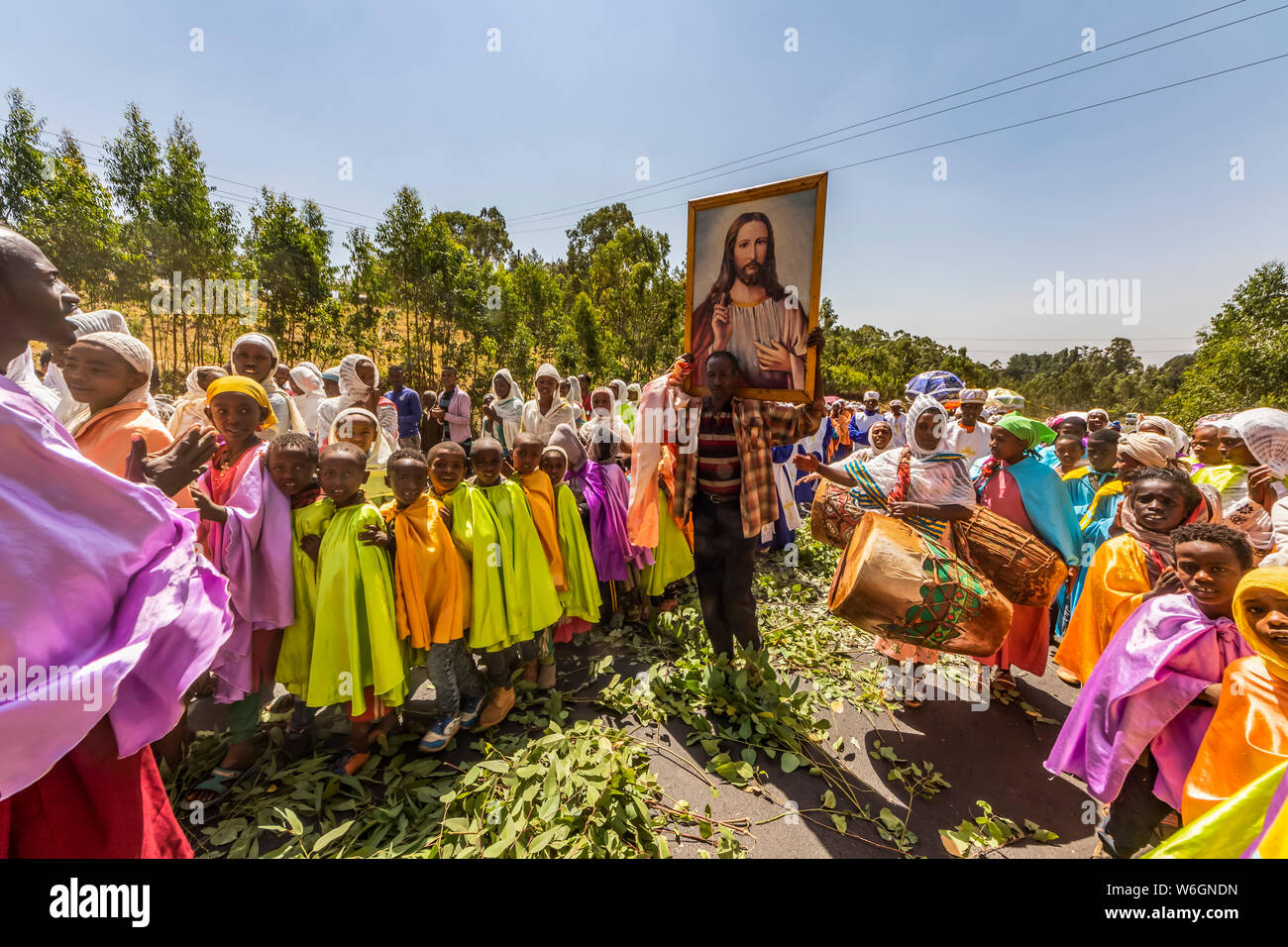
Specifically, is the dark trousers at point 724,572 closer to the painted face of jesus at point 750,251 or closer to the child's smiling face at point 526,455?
the child's smiling face at point 526,455

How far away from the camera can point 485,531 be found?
3215 millimetres

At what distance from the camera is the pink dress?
144 inches

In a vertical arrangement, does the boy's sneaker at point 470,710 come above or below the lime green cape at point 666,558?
below

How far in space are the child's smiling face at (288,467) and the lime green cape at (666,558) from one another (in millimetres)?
2757

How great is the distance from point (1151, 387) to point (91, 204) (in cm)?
6807

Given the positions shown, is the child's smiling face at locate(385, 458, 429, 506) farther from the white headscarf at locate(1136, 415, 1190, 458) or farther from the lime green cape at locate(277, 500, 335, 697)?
the white headscarf at locate(1136, 415, 1190, 458)

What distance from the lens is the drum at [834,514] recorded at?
361 centimetres

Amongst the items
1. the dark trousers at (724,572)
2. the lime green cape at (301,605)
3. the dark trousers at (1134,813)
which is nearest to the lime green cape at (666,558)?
the dark trousers at (724,572)

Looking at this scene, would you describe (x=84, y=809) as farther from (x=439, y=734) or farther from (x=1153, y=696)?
(x=1153, y=696)

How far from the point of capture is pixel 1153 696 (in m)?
1.98
